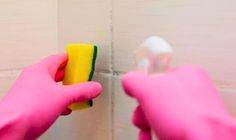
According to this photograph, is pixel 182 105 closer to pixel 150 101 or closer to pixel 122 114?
pixel 150 101

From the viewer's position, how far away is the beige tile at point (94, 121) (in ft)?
2.19

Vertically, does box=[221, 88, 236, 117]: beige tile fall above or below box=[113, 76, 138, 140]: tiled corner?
above

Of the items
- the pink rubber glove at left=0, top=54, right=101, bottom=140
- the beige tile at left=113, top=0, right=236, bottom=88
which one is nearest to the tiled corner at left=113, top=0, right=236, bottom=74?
the beige tile at left=113, top=0, right=236, bottom=88

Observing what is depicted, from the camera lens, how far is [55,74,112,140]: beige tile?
0.67 m

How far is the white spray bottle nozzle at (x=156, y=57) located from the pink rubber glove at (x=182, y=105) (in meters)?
0.01

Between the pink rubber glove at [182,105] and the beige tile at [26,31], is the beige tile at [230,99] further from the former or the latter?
the beige tile at [26,31]

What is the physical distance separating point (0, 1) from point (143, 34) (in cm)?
29

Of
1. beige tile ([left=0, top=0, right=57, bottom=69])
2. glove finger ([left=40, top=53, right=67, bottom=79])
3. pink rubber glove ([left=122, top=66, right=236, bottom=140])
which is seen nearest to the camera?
pink rubber glove ([left=122, top=66, right=236, bottom=140])

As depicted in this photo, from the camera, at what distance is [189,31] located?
512 mm

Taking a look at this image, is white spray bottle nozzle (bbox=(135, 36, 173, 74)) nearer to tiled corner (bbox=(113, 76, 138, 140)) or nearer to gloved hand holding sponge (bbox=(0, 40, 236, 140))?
gloved hand holding sponge (bbox=(0, 40, 236, 140))

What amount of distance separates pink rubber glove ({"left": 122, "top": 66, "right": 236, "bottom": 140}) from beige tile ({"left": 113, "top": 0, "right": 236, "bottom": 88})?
0.23ft

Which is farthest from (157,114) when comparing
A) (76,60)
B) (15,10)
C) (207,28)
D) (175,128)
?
(15,10)

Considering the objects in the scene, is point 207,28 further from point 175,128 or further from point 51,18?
point 51,18

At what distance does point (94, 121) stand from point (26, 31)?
0.22 metres
